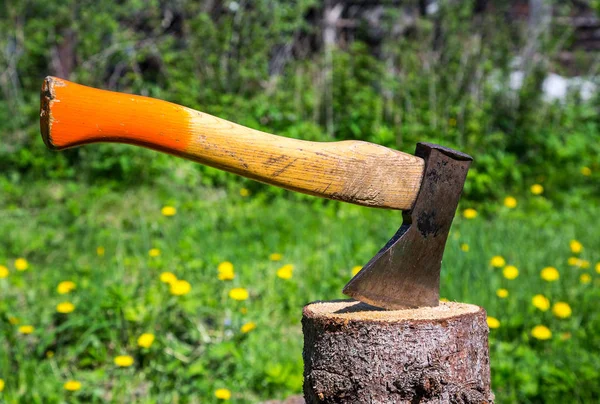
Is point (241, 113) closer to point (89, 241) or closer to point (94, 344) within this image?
point (89, 241)

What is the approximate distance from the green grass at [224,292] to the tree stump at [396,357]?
1000mm

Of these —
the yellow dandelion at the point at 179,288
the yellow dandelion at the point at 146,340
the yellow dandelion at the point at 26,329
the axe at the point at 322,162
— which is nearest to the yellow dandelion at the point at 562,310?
the axe at the point at 322,162

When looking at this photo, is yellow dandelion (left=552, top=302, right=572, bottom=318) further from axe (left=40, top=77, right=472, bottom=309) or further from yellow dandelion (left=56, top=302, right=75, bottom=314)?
yellow dandelion (left=56, top=302, right=75, bottom=314)

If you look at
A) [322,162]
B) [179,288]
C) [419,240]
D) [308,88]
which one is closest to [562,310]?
[419,240]

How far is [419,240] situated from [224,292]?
5.54ft

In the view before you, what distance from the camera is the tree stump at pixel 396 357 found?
5.90 feet

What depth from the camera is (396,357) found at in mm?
1799

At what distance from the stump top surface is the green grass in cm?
91

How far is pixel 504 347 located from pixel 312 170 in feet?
5.53

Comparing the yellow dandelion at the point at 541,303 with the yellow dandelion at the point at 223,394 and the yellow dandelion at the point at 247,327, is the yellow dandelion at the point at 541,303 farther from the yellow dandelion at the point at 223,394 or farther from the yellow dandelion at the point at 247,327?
the yellow dandelion at the point at 223,394

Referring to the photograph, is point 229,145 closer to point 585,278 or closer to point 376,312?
point 376,312

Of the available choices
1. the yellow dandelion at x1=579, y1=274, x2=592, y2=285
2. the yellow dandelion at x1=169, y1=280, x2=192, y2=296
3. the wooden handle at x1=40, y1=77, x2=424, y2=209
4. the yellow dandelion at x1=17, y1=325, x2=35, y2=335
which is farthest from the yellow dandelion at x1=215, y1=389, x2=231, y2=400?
the yellow dandelion at x1=579, y1=274, x2=592, y2=285

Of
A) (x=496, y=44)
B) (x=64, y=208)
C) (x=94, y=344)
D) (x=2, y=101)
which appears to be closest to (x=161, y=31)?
(x=2, y=101)

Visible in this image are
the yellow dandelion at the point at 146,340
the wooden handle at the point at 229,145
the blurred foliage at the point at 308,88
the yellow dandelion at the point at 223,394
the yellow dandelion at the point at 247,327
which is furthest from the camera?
the blurred foliage at the point at 308,88
